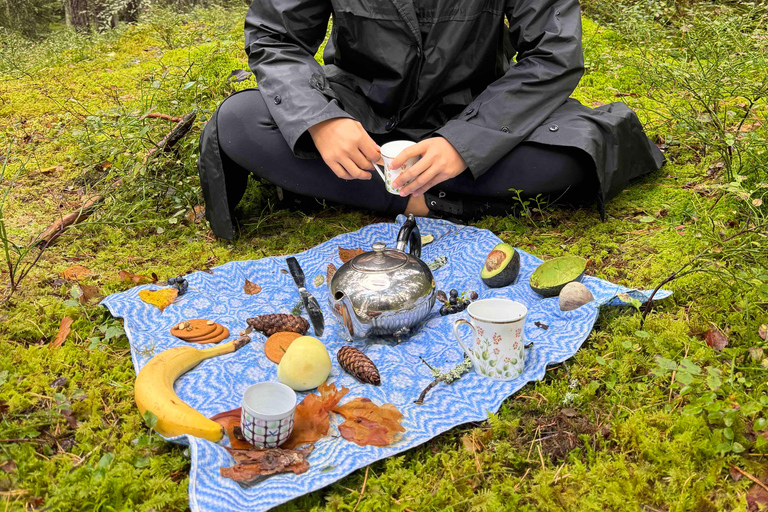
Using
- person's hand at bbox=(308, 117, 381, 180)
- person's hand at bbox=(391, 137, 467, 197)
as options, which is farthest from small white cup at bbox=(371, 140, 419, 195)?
person's hand at bbox=(308, 117, 381, 180)

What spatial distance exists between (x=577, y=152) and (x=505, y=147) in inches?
14.5

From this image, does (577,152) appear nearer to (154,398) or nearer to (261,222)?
(261,222)

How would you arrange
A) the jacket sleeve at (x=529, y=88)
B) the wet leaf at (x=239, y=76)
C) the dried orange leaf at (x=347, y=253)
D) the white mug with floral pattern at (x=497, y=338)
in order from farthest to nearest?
the wet leaf at (x=239, y=76)
the dried orange leaf at (x=347, y=253)
the jacket sleeve at (x=529, y=88)
the white mug with floral pattern at (x=497, y=338)

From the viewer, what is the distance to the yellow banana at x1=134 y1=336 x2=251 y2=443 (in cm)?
167

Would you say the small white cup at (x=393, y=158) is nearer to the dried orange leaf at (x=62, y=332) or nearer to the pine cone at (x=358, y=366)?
the pine cone at (x=358, y=366)

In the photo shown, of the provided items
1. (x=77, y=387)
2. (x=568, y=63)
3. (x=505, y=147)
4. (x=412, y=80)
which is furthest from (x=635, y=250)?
(x=77, y=387)

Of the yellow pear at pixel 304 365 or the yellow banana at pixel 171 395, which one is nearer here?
the yellow banana at pixel 171 395

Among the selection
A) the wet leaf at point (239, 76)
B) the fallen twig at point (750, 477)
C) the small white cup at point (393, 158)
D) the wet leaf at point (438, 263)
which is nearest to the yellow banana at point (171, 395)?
the small white cup at point (393, 158)

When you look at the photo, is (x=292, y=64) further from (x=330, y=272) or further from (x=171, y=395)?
(x=171, y=395)

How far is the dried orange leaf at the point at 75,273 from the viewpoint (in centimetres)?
263

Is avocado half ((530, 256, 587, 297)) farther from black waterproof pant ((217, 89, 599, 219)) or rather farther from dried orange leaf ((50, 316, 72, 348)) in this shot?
dried orange leaf ((50, 316, 72, 348))

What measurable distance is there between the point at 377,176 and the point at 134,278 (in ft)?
4.15

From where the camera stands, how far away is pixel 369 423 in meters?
1.73

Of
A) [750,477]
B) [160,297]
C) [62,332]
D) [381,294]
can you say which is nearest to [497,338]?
[381,294]
